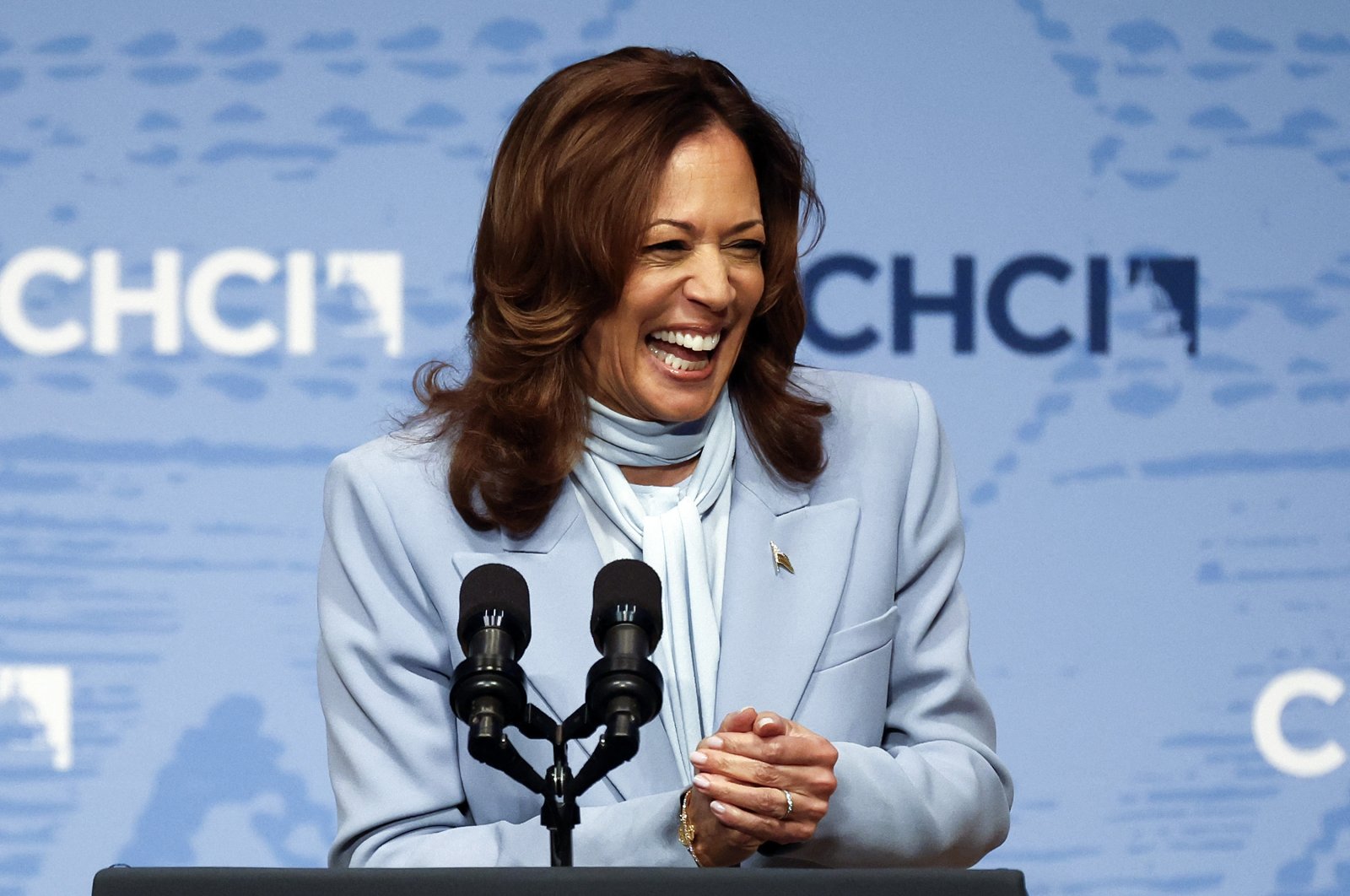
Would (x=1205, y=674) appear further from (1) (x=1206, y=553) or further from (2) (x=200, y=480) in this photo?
(2) (x=200, y=480)

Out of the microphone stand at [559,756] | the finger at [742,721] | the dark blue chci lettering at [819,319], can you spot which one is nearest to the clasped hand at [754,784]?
the finger at [742,721]

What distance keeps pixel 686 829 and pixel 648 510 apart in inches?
20.1

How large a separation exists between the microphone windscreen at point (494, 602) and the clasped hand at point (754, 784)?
11.4 inches

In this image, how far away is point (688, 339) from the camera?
213 cm

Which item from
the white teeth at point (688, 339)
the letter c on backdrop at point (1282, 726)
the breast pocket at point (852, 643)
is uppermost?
the white teeth at point (688, 339)

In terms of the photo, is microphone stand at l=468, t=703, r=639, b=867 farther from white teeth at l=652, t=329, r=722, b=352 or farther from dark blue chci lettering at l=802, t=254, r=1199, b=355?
dark blue chci lettering at l=802, t=254, r=1199, b=355

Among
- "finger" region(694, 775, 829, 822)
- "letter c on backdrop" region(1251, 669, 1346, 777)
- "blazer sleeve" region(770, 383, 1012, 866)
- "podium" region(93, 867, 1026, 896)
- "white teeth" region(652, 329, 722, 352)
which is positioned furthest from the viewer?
"letter c on backdrop" region(1251, 669, 1346, 777)

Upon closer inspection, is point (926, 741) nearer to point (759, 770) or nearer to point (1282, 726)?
point (759, 770)

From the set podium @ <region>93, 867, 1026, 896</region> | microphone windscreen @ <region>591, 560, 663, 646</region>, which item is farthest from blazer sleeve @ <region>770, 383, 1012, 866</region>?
podium @ <region>93, 867, 1026, 896</region>

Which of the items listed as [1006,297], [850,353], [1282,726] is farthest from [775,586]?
[1282,726]

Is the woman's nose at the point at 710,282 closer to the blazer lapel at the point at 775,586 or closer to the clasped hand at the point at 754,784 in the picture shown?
the blazer lapel at the point at 775,586

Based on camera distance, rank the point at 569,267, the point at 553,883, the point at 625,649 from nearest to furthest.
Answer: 1. the point at 553,883
2. the point at 625,649
3. the point at 569,267

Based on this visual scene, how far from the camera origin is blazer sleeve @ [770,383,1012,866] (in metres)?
1.86

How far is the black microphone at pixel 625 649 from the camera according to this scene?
139cm
